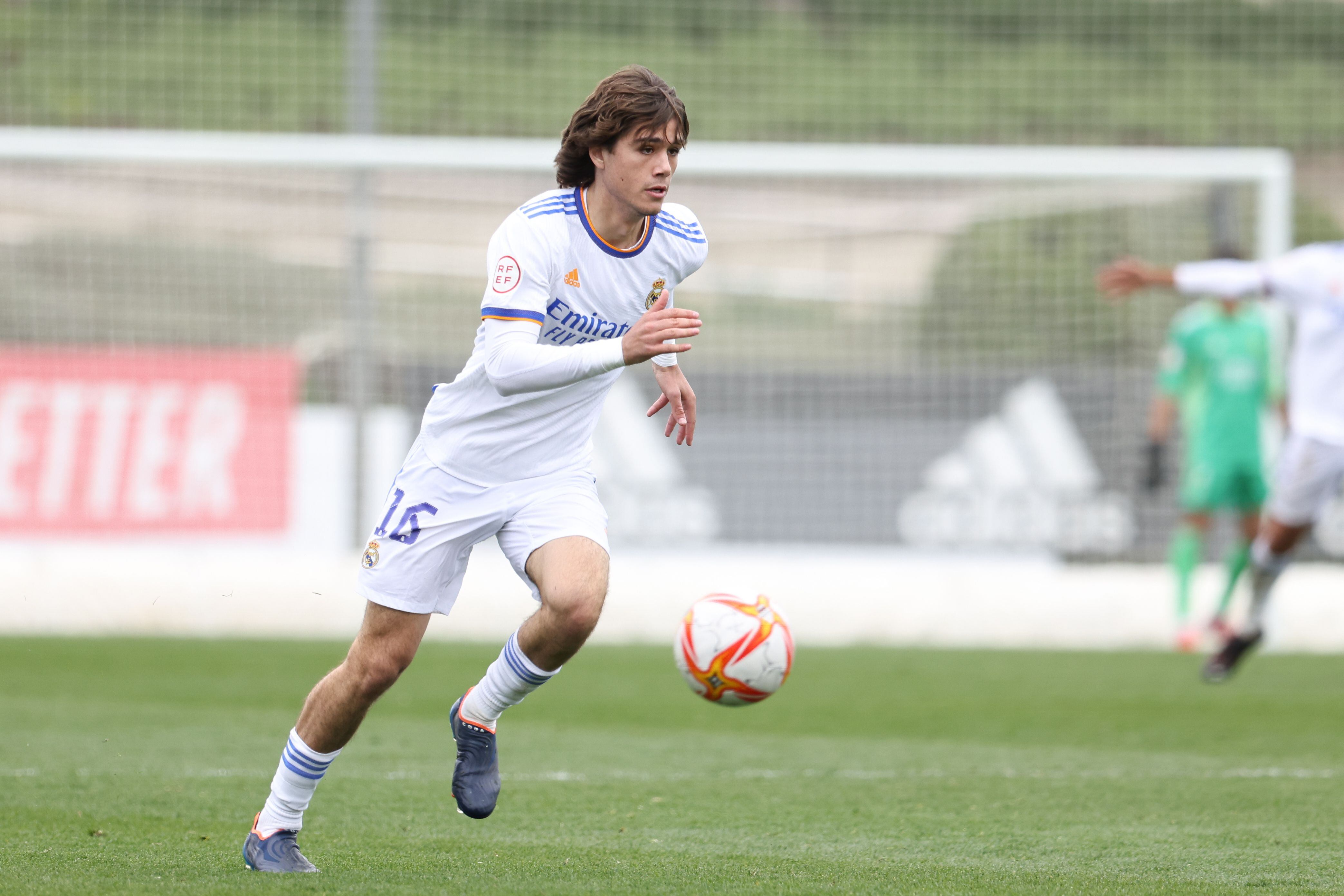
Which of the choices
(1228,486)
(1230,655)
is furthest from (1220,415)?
(1230,655)

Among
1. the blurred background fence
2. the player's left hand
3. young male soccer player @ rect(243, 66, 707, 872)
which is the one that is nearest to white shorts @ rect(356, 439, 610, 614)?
young male soccer player @ rect(243, 66, 707, 872)

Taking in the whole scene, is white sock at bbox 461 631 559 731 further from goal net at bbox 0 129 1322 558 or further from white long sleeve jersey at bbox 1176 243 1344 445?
goal net at bbox 0 129 1322 558

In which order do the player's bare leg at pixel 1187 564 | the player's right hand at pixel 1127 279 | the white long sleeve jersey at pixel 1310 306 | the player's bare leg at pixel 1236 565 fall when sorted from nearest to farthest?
1. the player's right hand at pixel 1127 279
2. the white long sleeve jersey at pixel 1310 306
3. the player's bare leg at pixel 1236 565
4. the player's bare leg at pixel 1187 564

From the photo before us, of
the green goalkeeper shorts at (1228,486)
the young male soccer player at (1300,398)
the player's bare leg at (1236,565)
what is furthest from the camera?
the green goalkeeper shorts at (1228,486)

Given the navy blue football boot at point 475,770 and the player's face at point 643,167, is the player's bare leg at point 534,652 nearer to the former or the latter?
the navy blue football boot at point 475,770

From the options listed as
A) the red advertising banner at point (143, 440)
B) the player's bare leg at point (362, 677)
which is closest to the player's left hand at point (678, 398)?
the player's bare leg at point (362, 677)

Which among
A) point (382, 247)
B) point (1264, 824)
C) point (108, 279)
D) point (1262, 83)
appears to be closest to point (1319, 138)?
point (1262, 83)

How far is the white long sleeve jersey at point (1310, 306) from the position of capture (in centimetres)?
746

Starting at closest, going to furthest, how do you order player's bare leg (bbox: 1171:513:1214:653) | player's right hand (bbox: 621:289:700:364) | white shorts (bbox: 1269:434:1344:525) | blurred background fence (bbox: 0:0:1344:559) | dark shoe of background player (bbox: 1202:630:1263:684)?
1. player's right hand (bbox: 621:289:700:364)
2. white shorts (bbox: 1269:434:1344:525)
3. dark shoe of background player (bbox: 1202:630:1263:684)
4. player's bare leg (bbox: 1171:513:1214:653)
5. blurred background fence (bbox: 0:0:1344:559)

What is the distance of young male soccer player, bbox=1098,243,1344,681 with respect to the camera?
756 centimetres

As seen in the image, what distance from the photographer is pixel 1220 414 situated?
10078mm

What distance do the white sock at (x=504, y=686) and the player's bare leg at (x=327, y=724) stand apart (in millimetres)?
281

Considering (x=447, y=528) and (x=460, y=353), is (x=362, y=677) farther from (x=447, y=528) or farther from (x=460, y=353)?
(x=460, y=353)

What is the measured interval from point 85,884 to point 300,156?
7.76 metres
